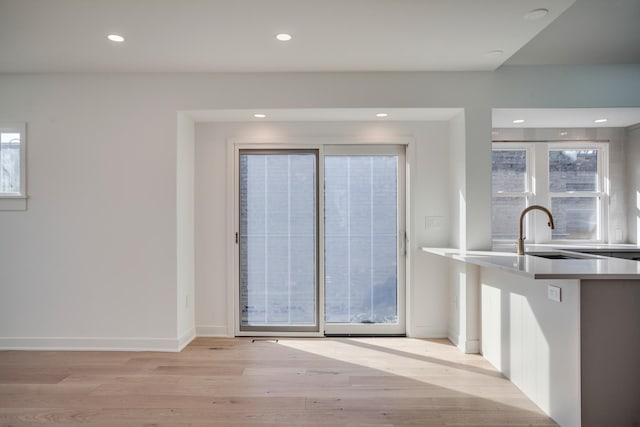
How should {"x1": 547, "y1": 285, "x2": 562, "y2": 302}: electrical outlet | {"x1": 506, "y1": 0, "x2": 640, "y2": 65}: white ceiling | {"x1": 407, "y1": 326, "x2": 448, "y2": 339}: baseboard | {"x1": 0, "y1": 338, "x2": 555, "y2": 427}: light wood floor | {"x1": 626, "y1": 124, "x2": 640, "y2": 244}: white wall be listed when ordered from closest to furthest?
{"x1": 547, "y1": 285, "x2": 562, "y2": 302}: electrical outlet → {"x1": 0, "y1": 338, "x2": 555, "y2": 427}: light wood floor → {"x1": 506, "y1": 0, "x2": 640, "y2": 65}: white ceiling → {"x1": 407, "y1": 326, "x2": 448, "y2": 339}: baseboard → {"x1": 626, "y1": 124, "x2": 640, "y2": 244}: white wall

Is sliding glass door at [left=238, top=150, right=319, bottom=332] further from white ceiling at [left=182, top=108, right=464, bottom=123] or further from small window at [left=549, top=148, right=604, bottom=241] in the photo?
small window at [left=549, top=148, right=604, bottom=241]

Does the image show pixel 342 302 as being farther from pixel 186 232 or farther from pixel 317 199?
pixel 186 232

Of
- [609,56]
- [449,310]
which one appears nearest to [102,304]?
[449,310]

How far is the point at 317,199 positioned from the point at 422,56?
1614 mm

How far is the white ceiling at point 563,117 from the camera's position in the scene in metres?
3.47

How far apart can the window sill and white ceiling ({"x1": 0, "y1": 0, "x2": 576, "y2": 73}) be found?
1122 millimetres

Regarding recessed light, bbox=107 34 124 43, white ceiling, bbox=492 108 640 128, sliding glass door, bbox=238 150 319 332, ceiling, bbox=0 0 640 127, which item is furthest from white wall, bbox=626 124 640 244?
recessed light, bbox=107 34 124 43

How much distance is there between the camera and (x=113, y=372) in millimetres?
2938

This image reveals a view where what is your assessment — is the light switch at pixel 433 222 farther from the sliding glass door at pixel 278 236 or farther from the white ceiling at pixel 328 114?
the sliding glass door at pixel 278 236

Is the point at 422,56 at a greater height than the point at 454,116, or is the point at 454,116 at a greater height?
the point at 422,56

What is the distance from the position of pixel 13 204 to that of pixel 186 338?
6.38ft

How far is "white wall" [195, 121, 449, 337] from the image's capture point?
3771 mm

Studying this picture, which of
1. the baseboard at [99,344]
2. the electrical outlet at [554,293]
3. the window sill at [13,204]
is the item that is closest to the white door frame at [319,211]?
the baseboard at [99,344]

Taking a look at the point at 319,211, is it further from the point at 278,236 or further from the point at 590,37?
the point at 590,37
